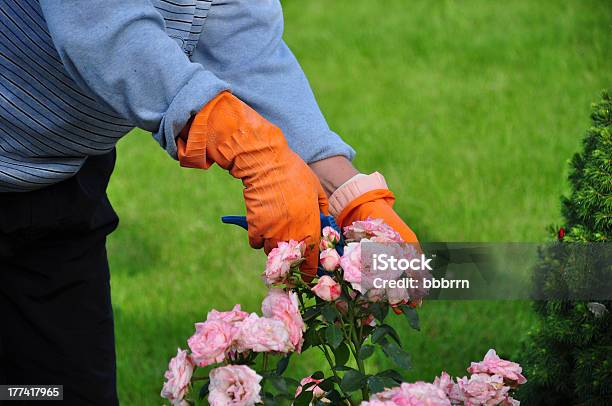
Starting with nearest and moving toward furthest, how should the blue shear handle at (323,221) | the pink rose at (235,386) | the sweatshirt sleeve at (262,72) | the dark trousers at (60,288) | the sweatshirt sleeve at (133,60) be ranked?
the pink rose at (235,386)
the sweatshirt sleeve at (133,60)
the blue shear handle at (323,221)
the sweatshirt sleeve at (262,72)
the dark trousers at (60,288)

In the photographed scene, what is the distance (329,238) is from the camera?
1.71 meters

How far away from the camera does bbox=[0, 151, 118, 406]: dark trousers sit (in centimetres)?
226

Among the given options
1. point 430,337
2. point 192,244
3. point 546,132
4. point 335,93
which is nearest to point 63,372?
point 430,337

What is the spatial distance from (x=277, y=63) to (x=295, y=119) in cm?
15

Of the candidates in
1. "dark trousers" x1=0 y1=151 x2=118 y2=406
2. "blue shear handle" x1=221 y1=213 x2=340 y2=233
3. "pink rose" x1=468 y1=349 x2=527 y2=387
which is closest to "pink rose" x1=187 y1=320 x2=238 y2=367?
"blue shear handle" x1=221 y1=213 x2=340 y2=233

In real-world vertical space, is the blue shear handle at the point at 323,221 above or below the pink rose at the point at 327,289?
above

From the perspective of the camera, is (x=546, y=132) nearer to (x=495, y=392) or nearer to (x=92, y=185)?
(x=92, y=185)

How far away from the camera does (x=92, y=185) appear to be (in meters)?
2.38

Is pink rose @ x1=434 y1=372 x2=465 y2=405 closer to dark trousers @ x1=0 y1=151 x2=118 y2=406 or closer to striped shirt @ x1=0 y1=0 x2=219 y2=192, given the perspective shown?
striped shirt @ x1=0 y1=0 x2=219 y2=192

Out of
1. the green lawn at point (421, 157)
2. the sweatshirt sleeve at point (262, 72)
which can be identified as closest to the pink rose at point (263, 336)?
the sweatshirt sleeve at point (262, 72)

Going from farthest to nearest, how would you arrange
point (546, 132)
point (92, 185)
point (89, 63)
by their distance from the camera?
point (546, 132) → point (92, 185) → point (89, 63)

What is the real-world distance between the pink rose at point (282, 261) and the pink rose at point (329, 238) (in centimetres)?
5

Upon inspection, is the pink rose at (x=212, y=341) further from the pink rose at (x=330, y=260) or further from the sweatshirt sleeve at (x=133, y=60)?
the sweatshirt sleeve at (x=133, y=60)

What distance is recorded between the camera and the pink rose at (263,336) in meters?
1.56
